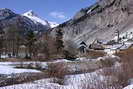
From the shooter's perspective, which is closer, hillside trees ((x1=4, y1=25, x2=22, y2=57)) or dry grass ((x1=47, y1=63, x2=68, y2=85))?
dry grass ((x1=47, y1=63, x2=68, y2=85))

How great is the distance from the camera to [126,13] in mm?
196750

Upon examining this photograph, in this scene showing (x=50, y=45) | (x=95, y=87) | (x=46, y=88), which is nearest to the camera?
(x=95, y=87)

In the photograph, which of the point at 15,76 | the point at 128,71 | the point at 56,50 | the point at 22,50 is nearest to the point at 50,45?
the point at 56,50

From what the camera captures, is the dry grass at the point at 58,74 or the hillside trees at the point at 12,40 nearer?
the dry grass at the point at 58,74

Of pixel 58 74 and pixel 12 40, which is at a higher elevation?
pixel 12 40

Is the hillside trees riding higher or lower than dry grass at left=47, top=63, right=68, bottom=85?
higher

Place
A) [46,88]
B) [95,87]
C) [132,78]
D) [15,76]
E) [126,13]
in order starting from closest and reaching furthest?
[95,87]
[46,88]
[132,78]
[15,76]
[126,13]

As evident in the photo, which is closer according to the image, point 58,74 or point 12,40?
point 58,74

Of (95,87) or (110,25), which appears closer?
(95,87)

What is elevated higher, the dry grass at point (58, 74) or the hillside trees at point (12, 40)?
the hillside trees at point (12, 40)

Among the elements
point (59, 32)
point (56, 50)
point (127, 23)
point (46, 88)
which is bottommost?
point (46, 88)

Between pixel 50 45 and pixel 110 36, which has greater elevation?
pixel 110 36

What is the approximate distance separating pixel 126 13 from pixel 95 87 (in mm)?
191493

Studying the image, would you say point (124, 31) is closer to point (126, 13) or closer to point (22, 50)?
point (126, 13)
